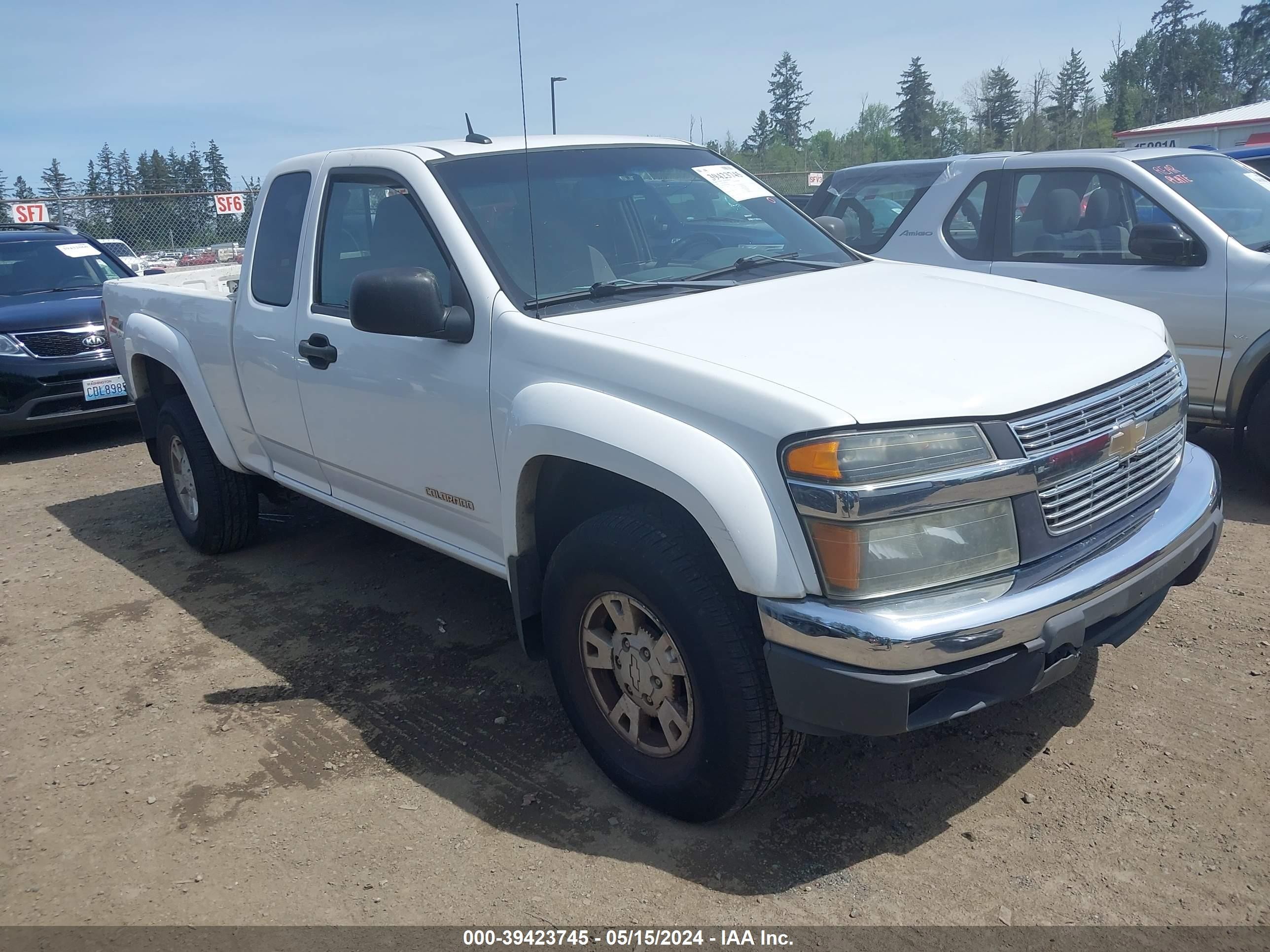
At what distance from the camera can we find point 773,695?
2.54 metres

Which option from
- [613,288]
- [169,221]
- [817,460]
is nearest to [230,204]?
[169,221]

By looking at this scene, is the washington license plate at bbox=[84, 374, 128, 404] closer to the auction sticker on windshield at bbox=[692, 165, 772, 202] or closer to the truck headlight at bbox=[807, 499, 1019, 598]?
the auction sticker on windshield at bbox=[692, 165, 772, 202]

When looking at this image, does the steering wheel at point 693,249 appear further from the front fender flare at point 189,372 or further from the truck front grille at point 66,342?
the truck front grille at point 66,342

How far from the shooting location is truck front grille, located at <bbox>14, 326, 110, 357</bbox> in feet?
26.9

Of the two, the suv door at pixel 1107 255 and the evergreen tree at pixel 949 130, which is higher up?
the evergreen tree at pixel 949 130

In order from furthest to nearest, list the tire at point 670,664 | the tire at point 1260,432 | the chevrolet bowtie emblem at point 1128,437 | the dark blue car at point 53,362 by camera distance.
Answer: the dark blue car at point 53,362
the tire at point 1260,432
the chevrolet bowtie emblem at point 1128,437
the tire at point 670,664

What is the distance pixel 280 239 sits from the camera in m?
4.47

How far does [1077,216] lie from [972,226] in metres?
0.62

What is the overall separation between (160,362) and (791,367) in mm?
4008

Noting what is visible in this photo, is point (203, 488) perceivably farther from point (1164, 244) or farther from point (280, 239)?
point (1164, 244)

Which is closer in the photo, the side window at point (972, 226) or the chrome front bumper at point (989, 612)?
the chrome front bumper at point (989, 612)

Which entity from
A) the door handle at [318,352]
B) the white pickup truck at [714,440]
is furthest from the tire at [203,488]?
Answer: the door handle at [318,352]

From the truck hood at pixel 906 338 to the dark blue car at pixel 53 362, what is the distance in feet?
21.8

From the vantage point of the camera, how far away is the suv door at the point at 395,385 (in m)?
3.35
